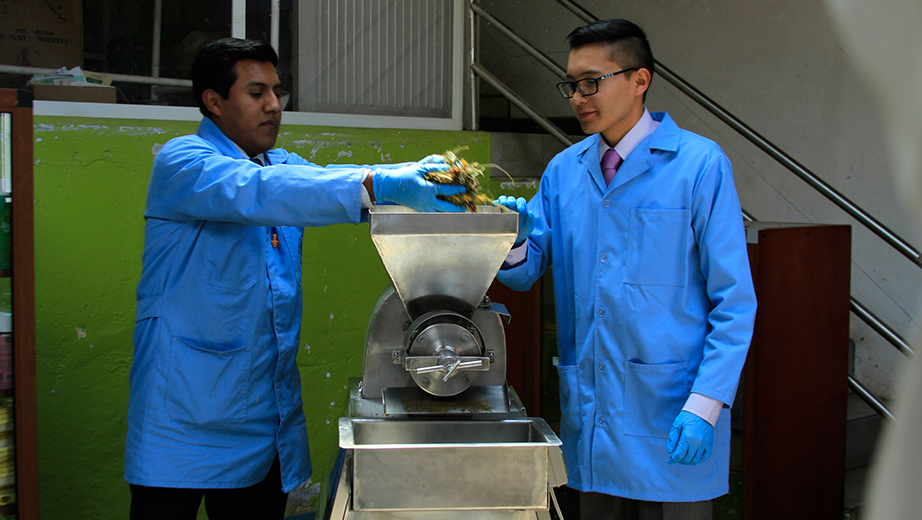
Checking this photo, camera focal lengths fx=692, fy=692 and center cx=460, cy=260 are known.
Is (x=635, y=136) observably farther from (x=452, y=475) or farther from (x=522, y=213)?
(x=452, y=475)

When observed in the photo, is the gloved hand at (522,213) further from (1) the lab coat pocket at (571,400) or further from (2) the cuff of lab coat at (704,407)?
(2) the cuff of lab coat at (704,407)

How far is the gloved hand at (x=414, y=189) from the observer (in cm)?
150

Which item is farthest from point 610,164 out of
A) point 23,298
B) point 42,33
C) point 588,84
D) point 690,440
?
point 42,33

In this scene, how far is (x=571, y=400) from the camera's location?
5.93 feet

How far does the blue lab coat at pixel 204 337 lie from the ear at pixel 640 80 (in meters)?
0.76

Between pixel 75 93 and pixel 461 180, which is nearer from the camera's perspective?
pixel 461 180

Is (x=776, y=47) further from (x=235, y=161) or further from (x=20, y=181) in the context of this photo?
(x=20, y=181)

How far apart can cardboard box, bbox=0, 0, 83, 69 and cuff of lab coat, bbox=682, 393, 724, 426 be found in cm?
255

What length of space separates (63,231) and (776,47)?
10.4 ft

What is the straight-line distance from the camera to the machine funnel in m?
1.36

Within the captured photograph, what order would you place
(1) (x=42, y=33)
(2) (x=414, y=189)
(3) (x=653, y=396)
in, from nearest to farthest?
(2) (x=414, y=189) < (3) (x=653, y=396) < (1) (x=42, y=33)

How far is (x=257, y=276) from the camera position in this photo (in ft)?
5.82

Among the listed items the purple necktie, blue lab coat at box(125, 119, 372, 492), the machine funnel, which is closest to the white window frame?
blue lab coat at box(125, 119, 372, 492)

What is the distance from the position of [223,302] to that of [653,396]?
1.08 meters
